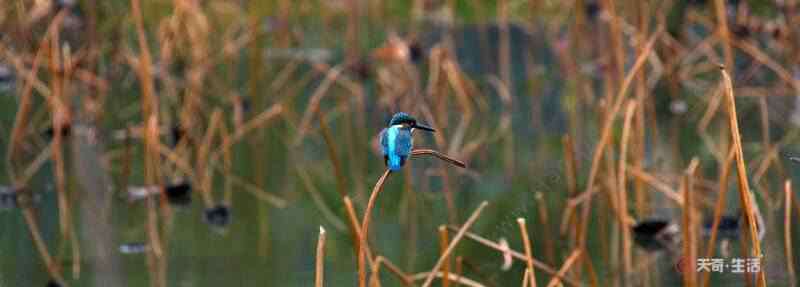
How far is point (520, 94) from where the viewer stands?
29.2 feet

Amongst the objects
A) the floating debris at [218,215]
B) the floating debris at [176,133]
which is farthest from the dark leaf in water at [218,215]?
the floating debris at [176,133]

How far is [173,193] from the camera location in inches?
242

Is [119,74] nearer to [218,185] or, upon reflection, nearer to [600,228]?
[218,185]

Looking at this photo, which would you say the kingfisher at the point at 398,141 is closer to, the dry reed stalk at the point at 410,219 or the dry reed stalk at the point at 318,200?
the dry reed stalk at the point at 410,219

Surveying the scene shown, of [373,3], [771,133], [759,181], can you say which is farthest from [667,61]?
[373,3]

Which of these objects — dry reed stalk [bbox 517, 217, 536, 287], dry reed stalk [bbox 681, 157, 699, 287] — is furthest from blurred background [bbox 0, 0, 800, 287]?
dry reed stalk [bbox 517, 217, 536, 287]

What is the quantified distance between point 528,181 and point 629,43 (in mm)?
2924

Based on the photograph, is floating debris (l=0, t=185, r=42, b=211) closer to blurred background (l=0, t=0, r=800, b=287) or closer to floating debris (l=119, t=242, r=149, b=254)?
blurred background (l=0, t=0, r=800, b=287)

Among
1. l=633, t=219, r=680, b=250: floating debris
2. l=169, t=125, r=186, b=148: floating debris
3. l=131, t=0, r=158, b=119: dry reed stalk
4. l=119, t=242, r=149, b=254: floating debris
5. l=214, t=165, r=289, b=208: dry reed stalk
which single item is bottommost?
l=633, t=219, r=680, b=250: floating debris

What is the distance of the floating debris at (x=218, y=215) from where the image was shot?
231 inches

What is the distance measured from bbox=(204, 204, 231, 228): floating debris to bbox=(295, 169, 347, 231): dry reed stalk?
35 cm

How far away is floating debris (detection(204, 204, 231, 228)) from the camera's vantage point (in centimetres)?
586

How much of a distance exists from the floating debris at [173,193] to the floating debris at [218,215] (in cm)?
21

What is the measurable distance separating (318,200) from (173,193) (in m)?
0.53
